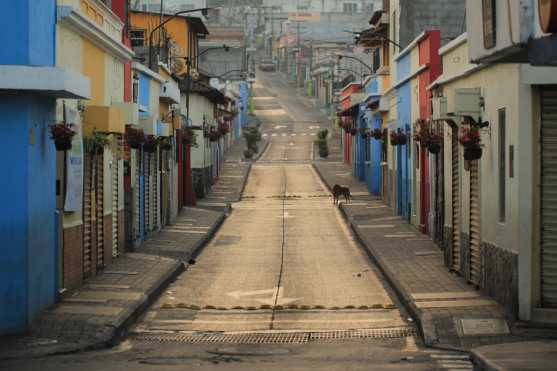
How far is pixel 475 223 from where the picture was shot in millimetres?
23797

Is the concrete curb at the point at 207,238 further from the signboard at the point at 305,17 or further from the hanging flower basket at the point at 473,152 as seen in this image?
the signboard at the point at 305,17

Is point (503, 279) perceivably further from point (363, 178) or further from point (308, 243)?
point (363, 178)

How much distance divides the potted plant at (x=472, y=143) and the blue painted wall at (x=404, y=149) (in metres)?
17.3

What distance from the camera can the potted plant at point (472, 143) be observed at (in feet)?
73.6

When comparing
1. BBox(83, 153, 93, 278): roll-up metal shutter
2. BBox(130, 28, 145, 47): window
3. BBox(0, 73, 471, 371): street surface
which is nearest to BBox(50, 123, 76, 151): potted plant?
BBox(0, 73, 471, 371): street surface

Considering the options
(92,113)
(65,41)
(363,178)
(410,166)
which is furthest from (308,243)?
(363,178)

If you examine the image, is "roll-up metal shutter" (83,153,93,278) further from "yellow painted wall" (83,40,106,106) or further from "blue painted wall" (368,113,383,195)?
"blue painted wall" (368,113,383,195)

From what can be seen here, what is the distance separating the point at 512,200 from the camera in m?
19.6

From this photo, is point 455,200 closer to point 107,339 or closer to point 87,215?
point 87,215

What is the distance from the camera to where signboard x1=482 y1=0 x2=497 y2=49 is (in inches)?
618

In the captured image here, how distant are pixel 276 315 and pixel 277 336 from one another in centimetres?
236

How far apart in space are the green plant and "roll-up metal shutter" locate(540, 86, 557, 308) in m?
9.28

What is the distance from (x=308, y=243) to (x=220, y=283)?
927cm

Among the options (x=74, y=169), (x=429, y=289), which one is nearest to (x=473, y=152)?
(x=429, y=289)
